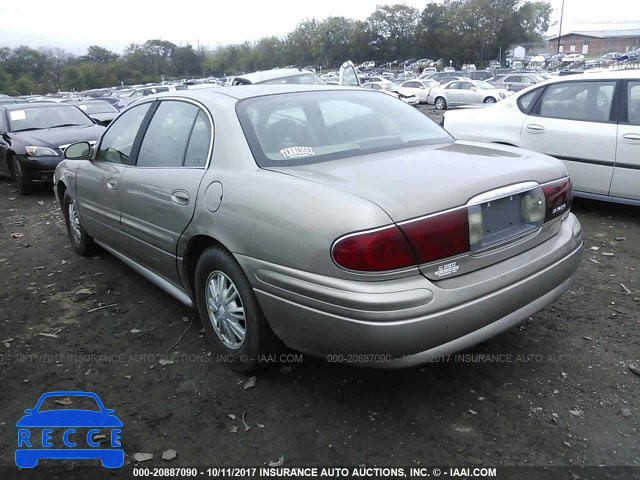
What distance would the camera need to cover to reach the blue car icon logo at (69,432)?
98.9 inches

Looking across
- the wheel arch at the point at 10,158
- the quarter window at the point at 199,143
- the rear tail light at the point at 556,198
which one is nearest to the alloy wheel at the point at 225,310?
the quarter window at the point at 199,143

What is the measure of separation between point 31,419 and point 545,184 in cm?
293

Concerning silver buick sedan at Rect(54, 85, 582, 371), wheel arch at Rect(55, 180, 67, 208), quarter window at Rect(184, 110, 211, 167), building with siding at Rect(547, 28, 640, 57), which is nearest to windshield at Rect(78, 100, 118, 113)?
wheel arch at Rect(55, 180, 67, 208)

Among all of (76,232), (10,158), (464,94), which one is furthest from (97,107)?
(464,94)

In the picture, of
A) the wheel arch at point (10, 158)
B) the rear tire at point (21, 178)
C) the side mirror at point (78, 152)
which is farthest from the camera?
the wheel arch at point (10, 158)

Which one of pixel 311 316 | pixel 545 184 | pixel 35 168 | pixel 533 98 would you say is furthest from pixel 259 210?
pixel 35 168

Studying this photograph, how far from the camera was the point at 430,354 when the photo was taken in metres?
2.34

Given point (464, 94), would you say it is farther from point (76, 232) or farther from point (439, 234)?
point (439, 234)

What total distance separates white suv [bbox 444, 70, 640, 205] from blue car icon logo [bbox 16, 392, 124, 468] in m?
4.97

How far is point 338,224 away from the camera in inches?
88.5

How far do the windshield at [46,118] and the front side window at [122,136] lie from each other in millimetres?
6189

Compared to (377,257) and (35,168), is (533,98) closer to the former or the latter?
(377,257)

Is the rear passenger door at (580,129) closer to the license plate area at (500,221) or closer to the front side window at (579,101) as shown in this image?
the front side window at (579,101)

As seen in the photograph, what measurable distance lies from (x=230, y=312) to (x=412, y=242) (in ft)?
3.83
